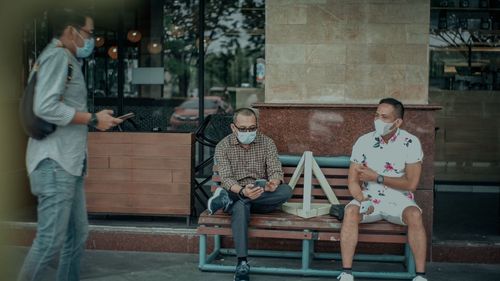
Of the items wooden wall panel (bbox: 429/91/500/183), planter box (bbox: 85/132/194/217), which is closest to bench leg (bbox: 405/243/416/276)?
planter box (bbox: 85/132/194/217)

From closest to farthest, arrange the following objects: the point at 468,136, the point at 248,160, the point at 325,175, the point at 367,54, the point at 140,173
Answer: the point at 248,160 → the point at 325,175 → the point at 367,54 → the point at 140,173 → the point at 468,136

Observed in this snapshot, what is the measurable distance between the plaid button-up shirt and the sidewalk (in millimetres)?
780

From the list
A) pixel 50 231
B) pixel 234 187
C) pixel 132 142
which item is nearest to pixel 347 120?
pixel 234 187

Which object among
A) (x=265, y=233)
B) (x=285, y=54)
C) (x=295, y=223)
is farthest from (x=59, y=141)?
(x=285, y=54)

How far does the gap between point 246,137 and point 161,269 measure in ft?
4.14

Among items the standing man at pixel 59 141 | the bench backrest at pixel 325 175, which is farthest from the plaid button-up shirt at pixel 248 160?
the standing man at pixel 59 141

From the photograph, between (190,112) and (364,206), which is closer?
(364,206)

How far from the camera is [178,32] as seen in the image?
962cm

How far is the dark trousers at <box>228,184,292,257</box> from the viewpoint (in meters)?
5.30

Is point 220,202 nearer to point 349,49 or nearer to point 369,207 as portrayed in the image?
point 369,207

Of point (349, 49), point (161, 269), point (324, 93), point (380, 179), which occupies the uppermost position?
point (349, 49)

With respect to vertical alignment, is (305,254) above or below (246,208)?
below

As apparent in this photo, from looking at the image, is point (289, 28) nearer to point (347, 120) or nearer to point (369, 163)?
point (347, 120)

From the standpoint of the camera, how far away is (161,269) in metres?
5.74
